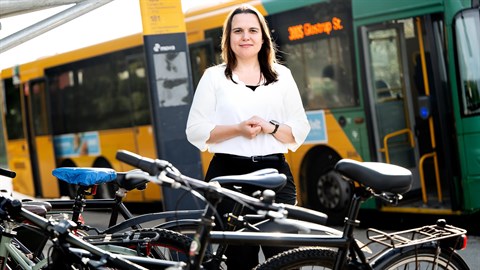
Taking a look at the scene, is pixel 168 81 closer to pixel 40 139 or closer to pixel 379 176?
pixel 379 176

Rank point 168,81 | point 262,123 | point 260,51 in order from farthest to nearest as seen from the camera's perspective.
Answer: point 168,81
point 260,51
point 262,123

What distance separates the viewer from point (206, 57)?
1246 cm

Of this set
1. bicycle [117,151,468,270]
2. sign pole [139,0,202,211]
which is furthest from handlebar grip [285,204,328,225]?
sign pole [139,0,202,211]

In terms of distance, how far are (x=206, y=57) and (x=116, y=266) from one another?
29.9ft

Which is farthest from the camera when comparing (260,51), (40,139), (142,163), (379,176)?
(40,139)

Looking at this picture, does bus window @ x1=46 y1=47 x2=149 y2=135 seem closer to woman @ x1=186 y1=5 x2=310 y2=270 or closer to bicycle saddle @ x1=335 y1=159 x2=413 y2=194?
woman @ x1=186 y1=5 x2=310 y2=270

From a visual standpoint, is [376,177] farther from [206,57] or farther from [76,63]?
[76,63]

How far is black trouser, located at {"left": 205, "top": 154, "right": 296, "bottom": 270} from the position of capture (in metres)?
4.28

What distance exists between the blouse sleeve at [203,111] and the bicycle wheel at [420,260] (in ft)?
3.59

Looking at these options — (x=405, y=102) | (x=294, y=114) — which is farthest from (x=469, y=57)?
(x=294, y=114)

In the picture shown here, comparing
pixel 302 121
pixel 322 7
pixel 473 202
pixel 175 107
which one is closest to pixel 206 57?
pixel 322 7

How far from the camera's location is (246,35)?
14.0ft

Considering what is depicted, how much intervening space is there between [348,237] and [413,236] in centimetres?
46

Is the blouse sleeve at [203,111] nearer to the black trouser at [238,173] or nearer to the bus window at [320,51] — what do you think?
the black trouser at [238,173]
